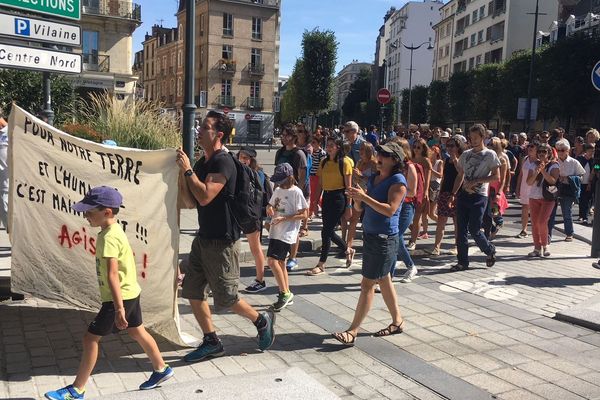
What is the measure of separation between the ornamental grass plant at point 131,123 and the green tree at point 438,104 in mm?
50113

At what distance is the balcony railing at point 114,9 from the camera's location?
40062mm

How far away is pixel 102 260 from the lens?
3.56 meters

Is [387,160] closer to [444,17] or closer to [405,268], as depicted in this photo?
[405,268]

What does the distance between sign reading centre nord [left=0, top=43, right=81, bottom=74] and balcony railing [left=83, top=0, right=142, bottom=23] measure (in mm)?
36609

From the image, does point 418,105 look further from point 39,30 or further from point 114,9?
point 39,30

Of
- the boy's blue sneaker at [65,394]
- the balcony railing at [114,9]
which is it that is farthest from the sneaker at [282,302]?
the balcony railing at [114,9]

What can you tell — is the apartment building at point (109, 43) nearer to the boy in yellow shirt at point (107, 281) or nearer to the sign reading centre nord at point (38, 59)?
the sign reading centre nord at point (38, 59)

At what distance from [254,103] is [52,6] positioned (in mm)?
55867

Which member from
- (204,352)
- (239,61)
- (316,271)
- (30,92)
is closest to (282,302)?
(204,352)

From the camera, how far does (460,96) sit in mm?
54406

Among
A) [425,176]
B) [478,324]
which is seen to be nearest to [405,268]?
[425,176]

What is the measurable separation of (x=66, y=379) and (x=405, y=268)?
495 centimetres

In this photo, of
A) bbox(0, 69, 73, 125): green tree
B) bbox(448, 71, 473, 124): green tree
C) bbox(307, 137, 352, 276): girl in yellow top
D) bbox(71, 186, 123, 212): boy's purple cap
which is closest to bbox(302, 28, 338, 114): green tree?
bbox(448, 71, 473, 124): green tree

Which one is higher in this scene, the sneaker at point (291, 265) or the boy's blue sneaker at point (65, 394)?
the boy's blue sneaker at point (65, 394)
